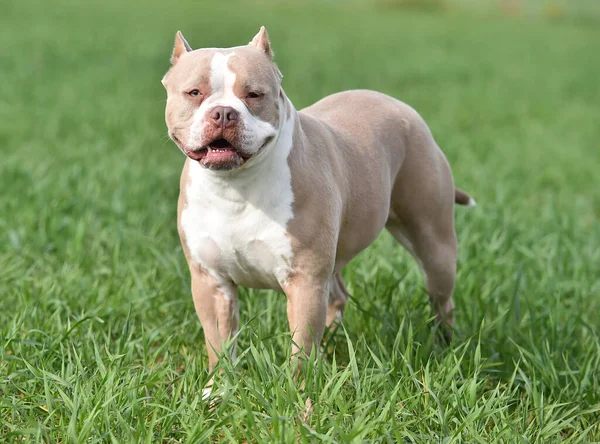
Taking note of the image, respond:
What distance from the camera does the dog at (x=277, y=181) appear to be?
288cm

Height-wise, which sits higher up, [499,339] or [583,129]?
[499,339]

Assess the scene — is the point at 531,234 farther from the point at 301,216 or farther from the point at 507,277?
the point at 301,216

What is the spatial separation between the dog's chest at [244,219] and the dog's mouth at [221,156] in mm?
191

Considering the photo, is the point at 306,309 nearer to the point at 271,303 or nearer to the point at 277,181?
the point at 277,181

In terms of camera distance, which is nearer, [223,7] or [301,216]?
[301,216]

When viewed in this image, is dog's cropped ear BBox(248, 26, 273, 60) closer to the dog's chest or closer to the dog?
the dog

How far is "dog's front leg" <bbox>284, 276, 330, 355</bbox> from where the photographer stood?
125 inches

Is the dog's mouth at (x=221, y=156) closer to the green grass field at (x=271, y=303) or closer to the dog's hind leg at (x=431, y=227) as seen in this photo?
the green grass field at (x=271, y=303)

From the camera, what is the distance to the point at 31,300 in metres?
3.94

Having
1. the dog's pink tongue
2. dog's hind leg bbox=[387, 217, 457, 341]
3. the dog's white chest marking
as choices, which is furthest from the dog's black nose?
dog's hind leg bbox=[387, 217, 457, 341]

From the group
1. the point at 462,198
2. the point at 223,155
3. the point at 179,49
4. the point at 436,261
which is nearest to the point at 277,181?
the point at 223,155

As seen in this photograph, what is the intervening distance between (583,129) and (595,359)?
6755 mm

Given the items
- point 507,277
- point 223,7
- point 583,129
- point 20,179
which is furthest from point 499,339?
point 223,7

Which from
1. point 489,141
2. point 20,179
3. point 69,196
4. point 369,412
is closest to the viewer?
point 369,412
